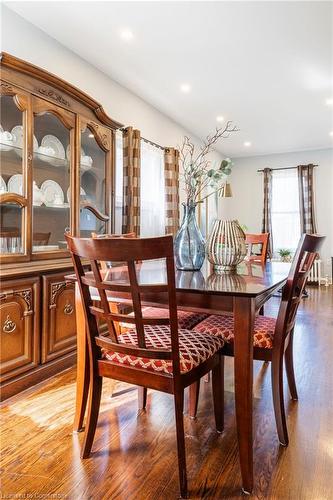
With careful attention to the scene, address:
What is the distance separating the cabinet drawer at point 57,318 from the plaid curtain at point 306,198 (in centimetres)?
563

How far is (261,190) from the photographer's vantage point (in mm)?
7215

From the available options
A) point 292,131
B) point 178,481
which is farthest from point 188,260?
point 292,131

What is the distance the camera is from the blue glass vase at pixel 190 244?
5.99 feet

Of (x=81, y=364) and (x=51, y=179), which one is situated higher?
(x=51, y=179)

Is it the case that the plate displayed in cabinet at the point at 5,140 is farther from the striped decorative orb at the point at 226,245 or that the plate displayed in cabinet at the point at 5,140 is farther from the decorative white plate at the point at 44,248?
the striped decorative orb at the point at 226,245

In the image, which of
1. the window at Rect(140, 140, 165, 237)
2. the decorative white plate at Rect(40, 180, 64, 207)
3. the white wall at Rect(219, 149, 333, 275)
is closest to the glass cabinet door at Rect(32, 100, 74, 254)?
the decorative white plate at Rect(40, 180, 64, 207)

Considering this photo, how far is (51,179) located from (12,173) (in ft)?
1.12

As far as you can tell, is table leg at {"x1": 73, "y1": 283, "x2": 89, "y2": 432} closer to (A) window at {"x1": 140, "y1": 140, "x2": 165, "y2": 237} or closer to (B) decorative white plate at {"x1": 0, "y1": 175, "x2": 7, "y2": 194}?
(B) decorative white plate at {"x1": 0, "y1": 175, "x2": 7, "y2": 194}

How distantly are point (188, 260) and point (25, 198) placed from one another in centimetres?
113

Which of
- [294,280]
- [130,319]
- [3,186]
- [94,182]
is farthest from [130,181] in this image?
[130,319]

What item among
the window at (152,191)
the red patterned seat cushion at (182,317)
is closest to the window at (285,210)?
the window at (152,191)

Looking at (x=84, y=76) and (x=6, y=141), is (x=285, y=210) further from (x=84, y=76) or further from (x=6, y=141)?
(x=6, y=141)

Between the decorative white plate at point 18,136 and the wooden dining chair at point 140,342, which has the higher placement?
the decorative white plate at point 18,136

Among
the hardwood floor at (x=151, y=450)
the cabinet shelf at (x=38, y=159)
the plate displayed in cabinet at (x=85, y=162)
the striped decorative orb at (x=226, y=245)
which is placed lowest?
the hardwood floor at (x=151, y=450)
